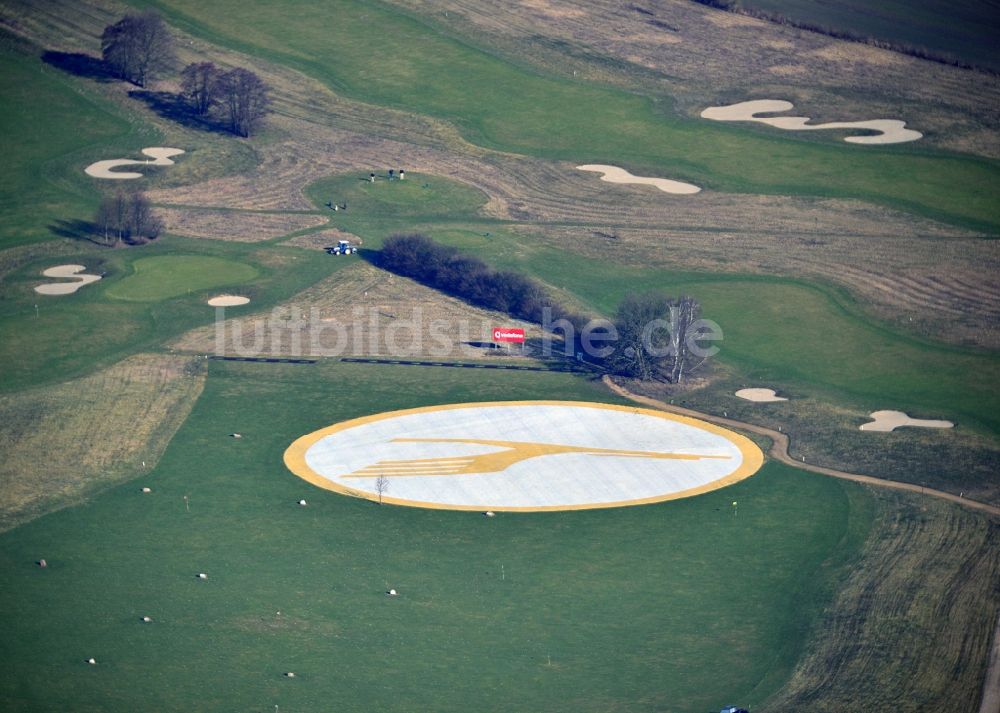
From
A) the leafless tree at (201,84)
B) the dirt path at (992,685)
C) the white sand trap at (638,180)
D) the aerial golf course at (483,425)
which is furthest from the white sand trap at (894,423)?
the leafless tree at (201,84)

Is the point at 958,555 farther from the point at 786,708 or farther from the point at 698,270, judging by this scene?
the point at 698,270

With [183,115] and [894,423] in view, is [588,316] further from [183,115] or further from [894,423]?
[183,115]

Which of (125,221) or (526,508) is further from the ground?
(125,221)

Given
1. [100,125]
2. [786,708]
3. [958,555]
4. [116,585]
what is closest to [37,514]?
[116,585]

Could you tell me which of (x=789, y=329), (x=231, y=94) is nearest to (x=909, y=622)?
(x=789, y=329)

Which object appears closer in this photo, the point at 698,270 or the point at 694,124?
the point at 698,270

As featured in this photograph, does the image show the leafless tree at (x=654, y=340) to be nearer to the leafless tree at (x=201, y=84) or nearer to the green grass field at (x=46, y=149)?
the green grass field at (x=46, y=149)
